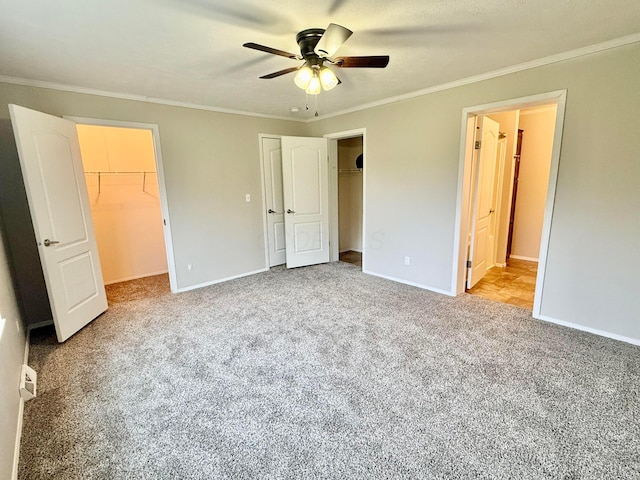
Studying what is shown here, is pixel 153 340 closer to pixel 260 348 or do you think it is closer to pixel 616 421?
pixel 260 348

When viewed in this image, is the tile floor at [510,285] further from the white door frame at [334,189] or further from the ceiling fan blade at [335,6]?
the ceiling fan blade at [335,6]

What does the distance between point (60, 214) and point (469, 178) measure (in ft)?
13.6

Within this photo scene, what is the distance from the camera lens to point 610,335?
8.35 ft

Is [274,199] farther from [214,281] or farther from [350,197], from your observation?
[350,197]

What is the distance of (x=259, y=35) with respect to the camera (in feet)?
6.66

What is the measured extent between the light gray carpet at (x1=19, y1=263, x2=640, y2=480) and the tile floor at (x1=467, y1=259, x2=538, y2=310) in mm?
402

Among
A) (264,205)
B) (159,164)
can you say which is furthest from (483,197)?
(159,164)

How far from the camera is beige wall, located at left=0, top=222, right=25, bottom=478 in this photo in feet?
4.55

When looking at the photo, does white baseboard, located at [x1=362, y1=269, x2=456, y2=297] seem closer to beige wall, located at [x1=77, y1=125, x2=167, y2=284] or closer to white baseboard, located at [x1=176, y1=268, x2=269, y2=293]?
white baseboard, located at [x1=176, y1=268, x2=269, y2=293]

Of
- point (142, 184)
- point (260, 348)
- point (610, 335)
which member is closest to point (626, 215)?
point (610, 335)

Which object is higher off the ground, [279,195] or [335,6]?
[335,6]

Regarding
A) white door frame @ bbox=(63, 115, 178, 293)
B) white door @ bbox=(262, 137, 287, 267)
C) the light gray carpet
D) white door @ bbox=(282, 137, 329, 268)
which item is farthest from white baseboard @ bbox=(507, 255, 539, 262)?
white door frame @ bbox=(63, 115, 178, 293)

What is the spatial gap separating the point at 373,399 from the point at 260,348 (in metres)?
1.06

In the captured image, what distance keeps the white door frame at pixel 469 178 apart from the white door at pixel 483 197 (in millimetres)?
166
